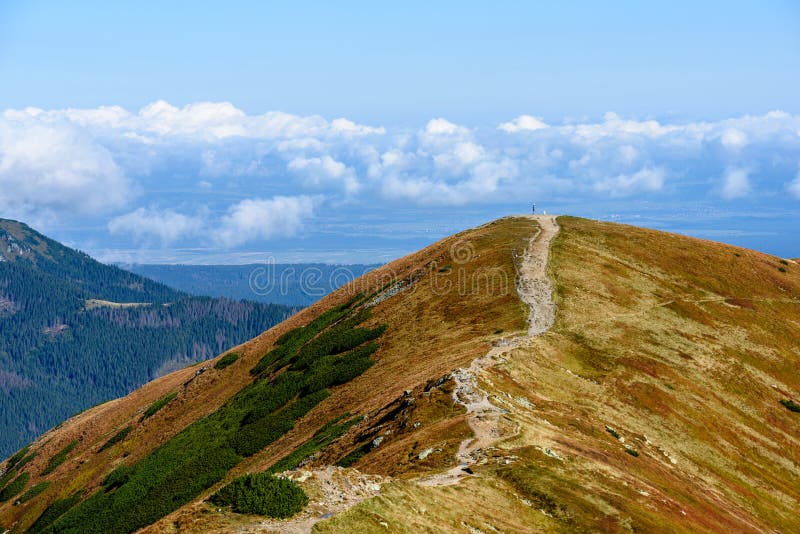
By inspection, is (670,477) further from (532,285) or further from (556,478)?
(532,285)

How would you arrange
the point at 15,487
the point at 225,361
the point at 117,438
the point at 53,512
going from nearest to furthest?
the point at 53,512
the point at 117,438
the point at 15,487
the point at 225,361

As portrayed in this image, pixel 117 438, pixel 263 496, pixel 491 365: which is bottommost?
pixel 117 438

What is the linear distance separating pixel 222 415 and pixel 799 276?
88.7 m

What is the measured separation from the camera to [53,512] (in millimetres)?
94188

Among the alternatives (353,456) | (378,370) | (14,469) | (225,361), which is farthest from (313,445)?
(14,469)

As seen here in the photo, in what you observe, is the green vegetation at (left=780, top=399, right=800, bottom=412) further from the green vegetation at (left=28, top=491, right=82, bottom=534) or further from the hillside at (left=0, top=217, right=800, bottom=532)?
the green vegetation at (left=28, top=491, right=82, bottom=534)

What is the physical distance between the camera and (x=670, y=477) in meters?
51.2

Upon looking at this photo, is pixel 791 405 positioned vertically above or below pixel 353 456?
below

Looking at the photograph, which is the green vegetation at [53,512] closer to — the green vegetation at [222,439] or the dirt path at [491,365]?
the green vegetation at [222,439]

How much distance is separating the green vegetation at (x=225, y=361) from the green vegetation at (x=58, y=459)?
2693 centimetres

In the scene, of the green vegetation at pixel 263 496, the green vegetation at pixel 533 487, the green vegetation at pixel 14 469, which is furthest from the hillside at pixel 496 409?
the green vegetation at pixel 14 469

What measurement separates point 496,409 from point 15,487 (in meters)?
93.9

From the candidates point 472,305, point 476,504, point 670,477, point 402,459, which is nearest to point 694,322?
point 472,305

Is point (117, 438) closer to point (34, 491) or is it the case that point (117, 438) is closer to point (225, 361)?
point (34, 491)
